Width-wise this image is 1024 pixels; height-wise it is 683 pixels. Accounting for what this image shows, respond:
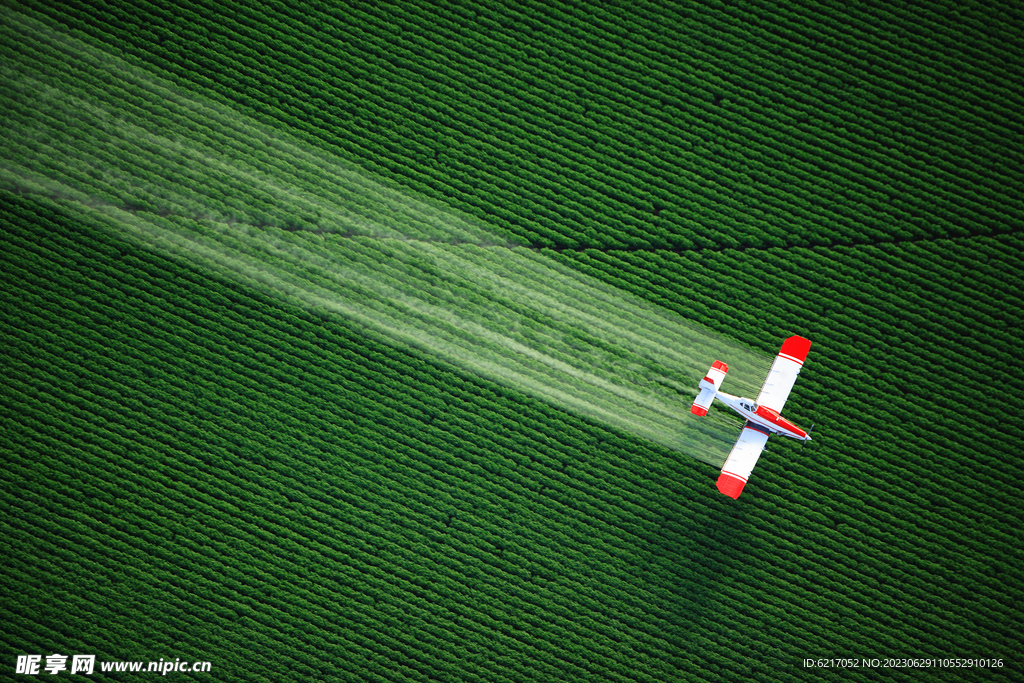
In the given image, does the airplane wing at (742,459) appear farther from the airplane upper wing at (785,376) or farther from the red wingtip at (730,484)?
the airplane upper wing at (785,376)

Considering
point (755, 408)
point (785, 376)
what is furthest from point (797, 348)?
point (755, 408)

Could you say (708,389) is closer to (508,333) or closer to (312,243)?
(508,333)

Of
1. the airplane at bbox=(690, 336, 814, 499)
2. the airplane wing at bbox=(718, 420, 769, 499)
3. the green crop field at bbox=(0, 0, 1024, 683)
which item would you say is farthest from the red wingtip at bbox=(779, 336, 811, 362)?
the airplane wing at bbox=(718, 420, 769, 499)

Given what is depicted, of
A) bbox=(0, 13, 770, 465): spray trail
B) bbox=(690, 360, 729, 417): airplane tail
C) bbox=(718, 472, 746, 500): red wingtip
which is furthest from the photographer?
bbox=(0, 13, 770, 465): spray trail

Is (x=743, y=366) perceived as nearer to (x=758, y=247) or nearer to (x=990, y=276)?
(x=758, y=247)

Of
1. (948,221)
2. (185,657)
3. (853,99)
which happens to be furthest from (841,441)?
(185,657)

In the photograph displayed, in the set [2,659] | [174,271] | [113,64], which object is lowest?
[2,659]

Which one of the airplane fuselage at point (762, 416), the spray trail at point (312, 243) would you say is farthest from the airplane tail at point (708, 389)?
the spray trail at point (312, 243)

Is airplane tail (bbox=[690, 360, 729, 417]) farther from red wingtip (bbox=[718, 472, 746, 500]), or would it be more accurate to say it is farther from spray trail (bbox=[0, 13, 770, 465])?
red wingtip (bbox=[718, 472, 746, 500])
